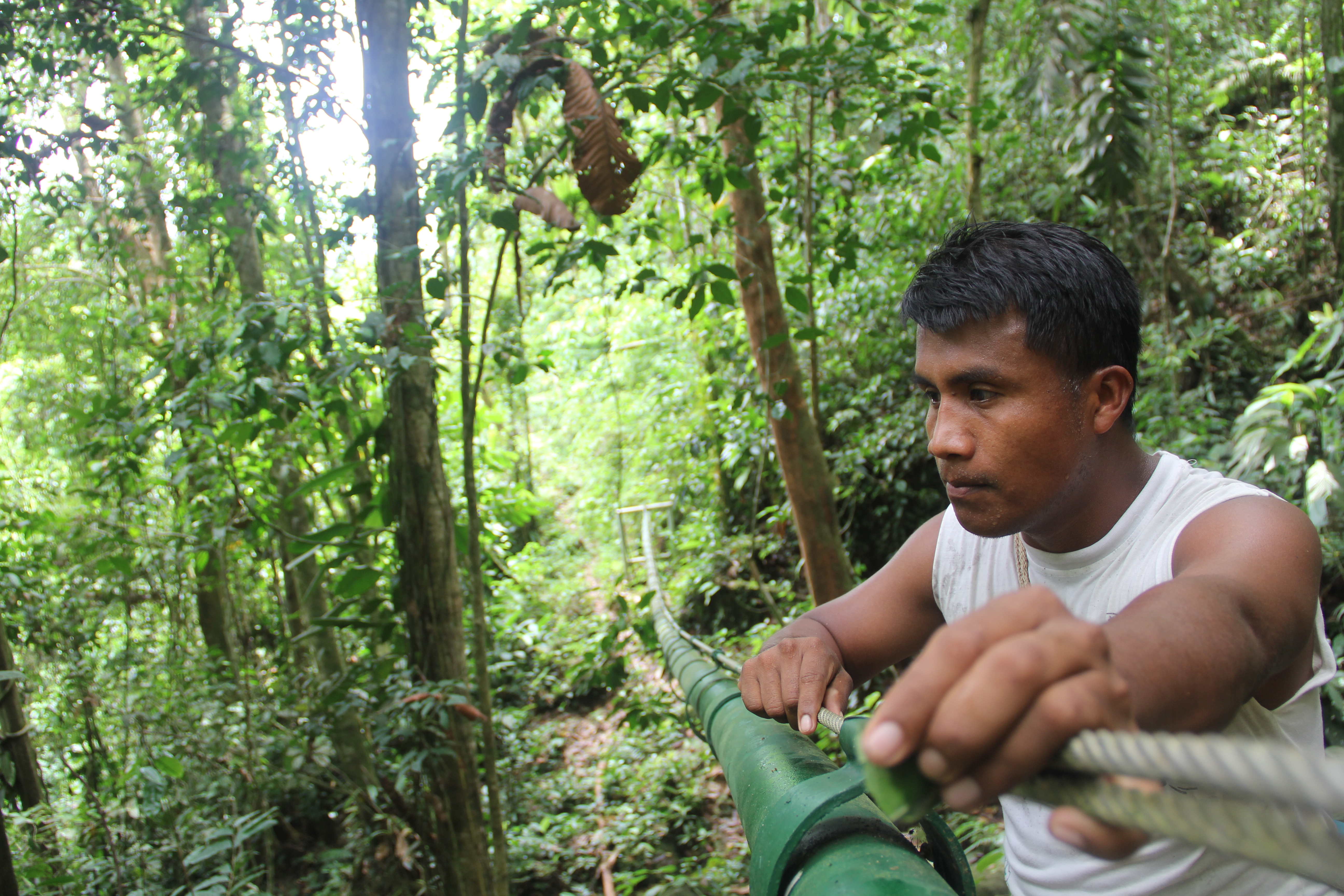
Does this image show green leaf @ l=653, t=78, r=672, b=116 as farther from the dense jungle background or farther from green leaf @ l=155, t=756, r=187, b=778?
green leaf @ l=155, t=756, r=187, b=778

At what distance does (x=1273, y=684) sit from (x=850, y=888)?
0.74 m

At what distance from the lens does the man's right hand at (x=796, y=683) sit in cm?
109

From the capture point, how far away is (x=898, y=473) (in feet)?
17.6

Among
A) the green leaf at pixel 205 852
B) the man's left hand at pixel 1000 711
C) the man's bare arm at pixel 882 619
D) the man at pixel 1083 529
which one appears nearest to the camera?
the man's left hand at pixel 1000 711

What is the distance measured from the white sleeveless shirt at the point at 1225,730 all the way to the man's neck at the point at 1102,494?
0.02m

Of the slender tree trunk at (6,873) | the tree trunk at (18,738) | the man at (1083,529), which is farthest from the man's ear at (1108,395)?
the tree trunk at (18,738)

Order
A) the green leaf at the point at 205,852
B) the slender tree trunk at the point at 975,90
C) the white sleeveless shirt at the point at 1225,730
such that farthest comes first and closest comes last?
the slender tree trunk at the point at 975,90 → the green leaf at the point at 205,852 → the white sleeveless shirt at the point at 1225,730

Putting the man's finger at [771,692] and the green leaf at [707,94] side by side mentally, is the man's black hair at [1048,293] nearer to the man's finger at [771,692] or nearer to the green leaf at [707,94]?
the man's finger at [771,692]

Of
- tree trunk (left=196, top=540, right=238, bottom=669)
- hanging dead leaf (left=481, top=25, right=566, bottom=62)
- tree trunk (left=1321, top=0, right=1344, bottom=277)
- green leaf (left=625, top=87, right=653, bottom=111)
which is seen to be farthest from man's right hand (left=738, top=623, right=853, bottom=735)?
tree trunk (left=1321, top=0, right=1344, bottom=277)

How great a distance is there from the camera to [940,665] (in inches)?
16.3

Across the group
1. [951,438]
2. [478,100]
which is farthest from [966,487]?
[478,100]

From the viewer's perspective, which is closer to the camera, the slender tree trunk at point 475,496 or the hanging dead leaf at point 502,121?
the hanging dead leaf at point 502,121

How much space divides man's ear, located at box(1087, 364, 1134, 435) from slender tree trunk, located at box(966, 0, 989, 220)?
304 cm

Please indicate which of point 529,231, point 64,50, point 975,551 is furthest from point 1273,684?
point 529,231
